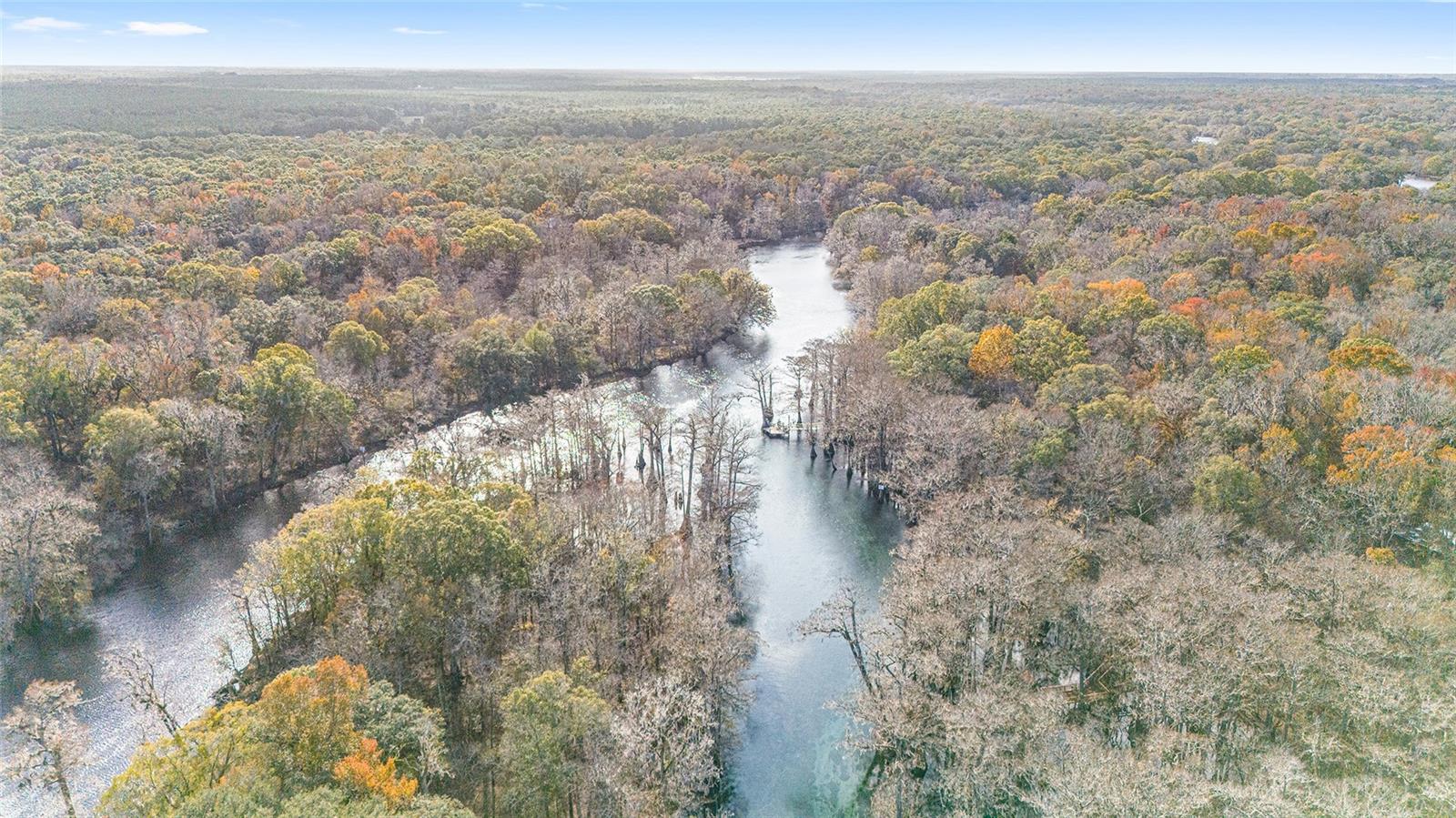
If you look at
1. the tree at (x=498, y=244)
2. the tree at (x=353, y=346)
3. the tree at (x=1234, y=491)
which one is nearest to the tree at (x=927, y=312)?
the tree at (x=1234, y=491)

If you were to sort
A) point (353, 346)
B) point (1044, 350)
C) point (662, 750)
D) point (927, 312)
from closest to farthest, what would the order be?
point (662, 750) → point (1044, 350) → point (353, 346) → point (927, 312)

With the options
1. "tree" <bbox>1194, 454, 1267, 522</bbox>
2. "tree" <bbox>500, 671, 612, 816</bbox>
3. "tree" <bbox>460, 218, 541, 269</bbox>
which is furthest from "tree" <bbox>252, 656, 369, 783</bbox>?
"tree" <bbox>460, 218, 541, 269</bbox>

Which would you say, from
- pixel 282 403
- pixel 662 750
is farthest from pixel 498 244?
pixel 662 750

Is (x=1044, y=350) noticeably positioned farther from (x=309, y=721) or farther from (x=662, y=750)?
(x=309, y=721)

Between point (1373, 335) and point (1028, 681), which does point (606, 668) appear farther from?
point (1373, 335)

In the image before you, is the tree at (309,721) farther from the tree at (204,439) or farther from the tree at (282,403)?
the tree at (282,403)

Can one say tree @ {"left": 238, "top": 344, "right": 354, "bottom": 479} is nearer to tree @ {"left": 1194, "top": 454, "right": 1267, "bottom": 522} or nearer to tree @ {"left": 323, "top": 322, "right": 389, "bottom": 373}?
tree @ {"left": 323, "top": 322, "right": 389, "bottom": 373}
